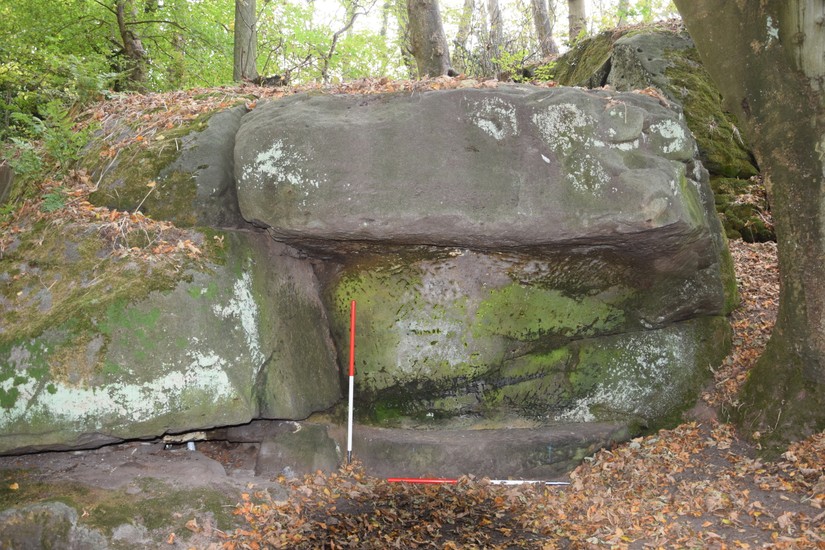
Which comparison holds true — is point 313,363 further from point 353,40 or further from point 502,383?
point 353,40

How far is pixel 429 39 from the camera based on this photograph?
30.5 ft

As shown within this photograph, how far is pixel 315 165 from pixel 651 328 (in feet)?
12.0

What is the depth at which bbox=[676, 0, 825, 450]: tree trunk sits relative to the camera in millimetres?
5035

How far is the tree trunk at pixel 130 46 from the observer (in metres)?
11.8

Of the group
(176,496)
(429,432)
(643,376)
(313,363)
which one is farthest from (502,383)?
(176,496)

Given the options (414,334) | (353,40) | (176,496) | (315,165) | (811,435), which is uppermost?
(353,40)

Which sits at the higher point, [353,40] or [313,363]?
[353,40]

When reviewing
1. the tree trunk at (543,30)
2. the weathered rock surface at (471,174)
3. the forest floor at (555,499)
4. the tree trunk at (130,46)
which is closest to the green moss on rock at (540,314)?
the weathered rock surface at (471,174)

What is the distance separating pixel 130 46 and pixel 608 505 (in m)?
11.6

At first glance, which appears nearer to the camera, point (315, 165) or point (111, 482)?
point (111, 482)

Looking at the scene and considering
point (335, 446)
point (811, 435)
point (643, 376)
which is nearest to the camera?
point (811, 435)

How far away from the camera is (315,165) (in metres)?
5.46

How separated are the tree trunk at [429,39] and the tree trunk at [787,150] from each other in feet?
13.9

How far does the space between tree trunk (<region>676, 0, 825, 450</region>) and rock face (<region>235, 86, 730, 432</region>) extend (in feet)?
2.17
